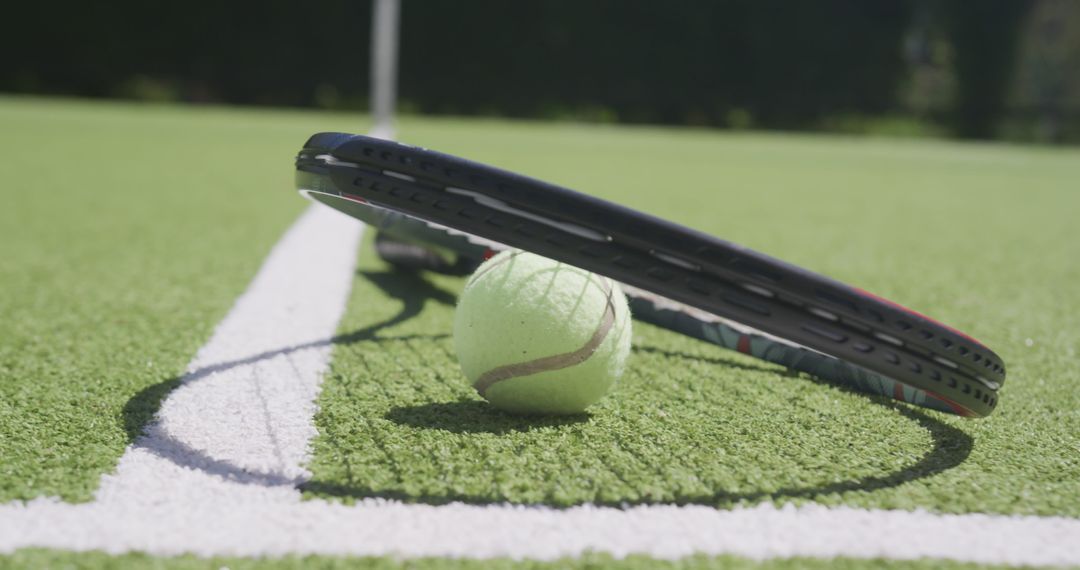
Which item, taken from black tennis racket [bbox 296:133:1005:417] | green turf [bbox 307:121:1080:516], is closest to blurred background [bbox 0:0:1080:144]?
green turf [bbox 307:121:1080:516]

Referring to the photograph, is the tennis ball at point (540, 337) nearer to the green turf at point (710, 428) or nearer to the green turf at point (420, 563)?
the green turf at point (710, 428)

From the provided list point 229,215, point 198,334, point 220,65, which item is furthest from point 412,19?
point 198,334

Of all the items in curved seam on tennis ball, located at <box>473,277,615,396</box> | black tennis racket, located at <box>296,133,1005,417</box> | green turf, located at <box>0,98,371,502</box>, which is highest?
black tennis racket, located at <box>296,133,1005,417</box>

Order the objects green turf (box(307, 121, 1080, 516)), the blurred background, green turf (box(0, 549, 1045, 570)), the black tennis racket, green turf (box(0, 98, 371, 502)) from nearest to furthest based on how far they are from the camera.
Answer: green turf (box(0, 549, 1045, 570)) < the black tennis racket < green turf (box(307, 121, 1080, 516)) < green turf (box(0, 98, 371, 502)) < the blurred background

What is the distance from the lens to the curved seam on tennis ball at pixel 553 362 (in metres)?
2.02

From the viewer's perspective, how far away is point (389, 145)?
68.8 inches

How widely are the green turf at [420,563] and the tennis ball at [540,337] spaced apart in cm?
61

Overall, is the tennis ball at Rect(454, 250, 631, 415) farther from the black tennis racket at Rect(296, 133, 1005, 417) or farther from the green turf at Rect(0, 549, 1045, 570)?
the green turf at Rect(0, 549, 1045, 570)

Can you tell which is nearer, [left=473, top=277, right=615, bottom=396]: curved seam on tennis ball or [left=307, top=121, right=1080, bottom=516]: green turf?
[left=307, top=121, right=1080, bottom=516]: green turf

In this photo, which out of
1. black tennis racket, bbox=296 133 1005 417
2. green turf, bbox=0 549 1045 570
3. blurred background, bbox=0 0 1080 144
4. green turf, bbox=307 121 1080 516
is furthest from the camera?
blurred background, bbox=0 0 1080 144

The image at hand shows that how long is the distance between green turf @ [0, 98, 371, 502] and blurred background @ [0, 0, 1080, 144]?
567 inches

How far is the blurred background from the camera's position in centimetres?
2311

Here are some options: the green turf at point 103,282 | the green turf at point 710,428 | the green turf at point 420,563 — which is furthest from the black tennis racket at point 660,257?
the green turf at point 103,282

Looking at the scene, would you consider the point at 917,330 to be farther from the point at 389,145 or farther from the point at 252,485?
the point at 252,485
